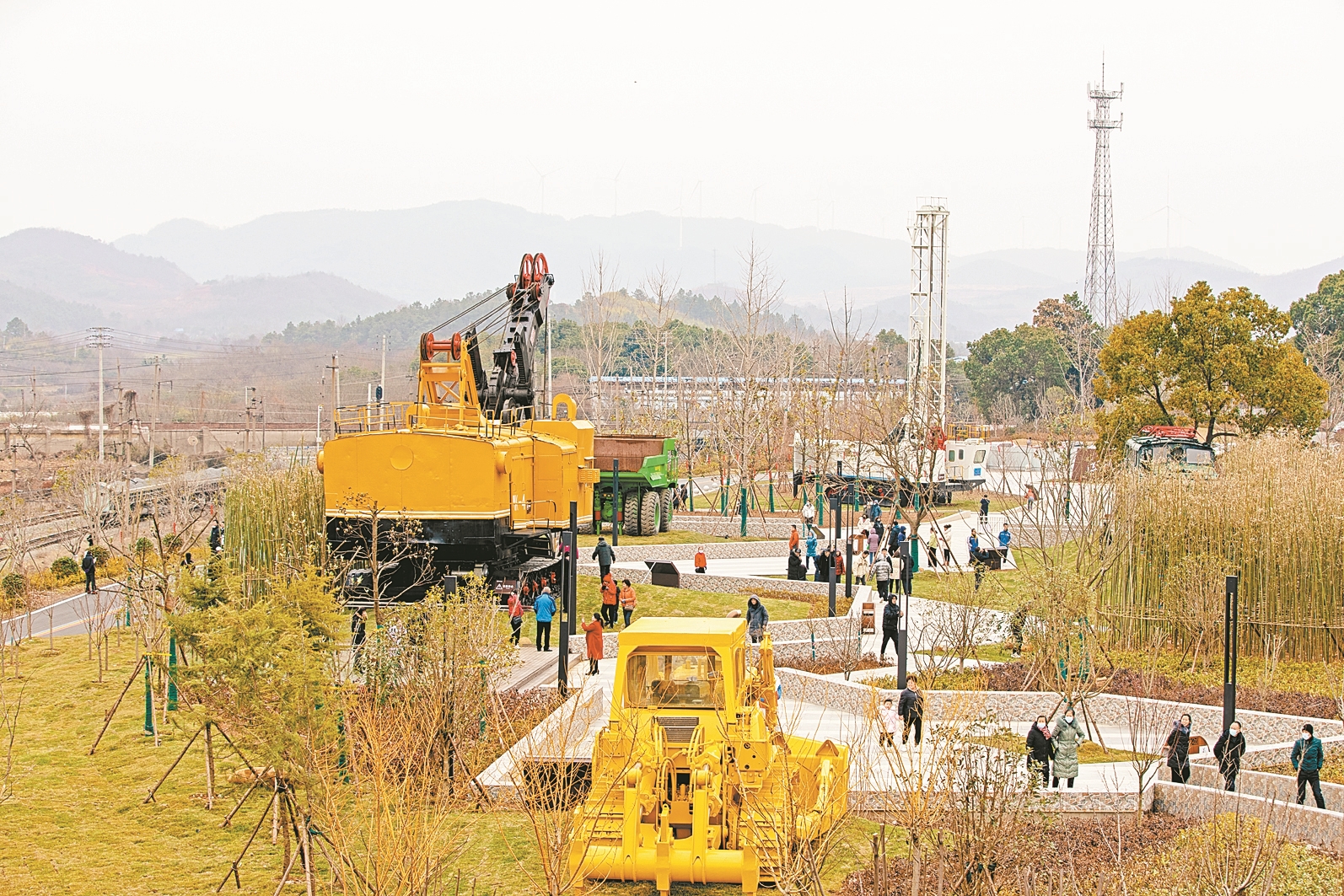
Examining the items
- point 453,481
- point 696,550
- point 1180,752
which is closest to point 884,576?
point 453,481

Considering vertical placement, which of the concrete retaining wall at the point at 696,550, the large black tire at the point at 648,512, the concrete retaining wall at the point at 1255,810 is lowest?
the concrete retaining wall at the point at 1255,810

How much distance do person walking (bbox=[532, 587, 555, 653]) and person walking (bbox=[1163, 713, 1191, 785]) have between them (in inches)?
→ 380

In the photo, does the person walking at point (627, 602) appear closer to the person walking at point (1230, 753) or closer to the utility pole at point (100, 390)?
the person walking at point (1230, 753)

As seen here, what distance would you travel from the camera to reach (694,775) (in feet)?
32.6

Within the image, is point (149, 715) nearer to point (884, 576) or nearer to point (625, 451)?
point (884, 576)

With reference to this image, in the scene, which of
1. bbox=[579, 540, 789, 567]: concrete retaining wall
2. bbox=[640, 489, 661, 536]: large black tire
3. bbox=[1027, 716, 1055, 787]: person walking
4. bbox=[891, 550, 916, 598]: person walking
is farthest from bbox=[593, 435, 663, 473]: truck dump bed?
bbox=[1027, 716, 1055, 787]: person walking

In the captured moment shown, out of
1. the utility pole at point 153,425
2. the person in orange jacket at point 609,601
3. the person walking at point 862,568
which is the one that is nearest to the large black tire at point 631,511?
the person walking at point 862,568

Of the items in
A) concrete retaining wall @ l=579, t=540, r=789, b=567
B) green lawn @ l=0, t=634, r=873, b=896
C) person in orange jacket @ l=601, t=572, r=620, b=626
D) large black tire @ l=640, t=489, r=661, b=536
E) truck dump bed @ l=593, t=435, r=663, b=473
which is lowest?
green lawn @ l=0, t=634, r=873, b=896

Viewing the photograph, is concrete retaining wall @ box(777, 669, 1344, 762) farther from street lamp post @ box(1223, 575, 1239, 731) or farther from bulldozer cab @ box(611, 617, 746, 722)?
bulldozer cab @ box(611, 617, 746, 722)

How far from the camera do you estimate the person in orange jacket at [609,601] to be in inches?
831

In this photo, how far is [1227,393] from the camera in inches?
1265

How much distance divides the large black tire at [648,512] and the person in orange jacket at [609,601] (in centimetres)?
1013

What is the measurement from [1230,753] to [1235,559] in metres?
7.02

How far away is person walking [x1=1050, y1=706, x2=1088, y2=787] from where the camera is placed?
1293cm
